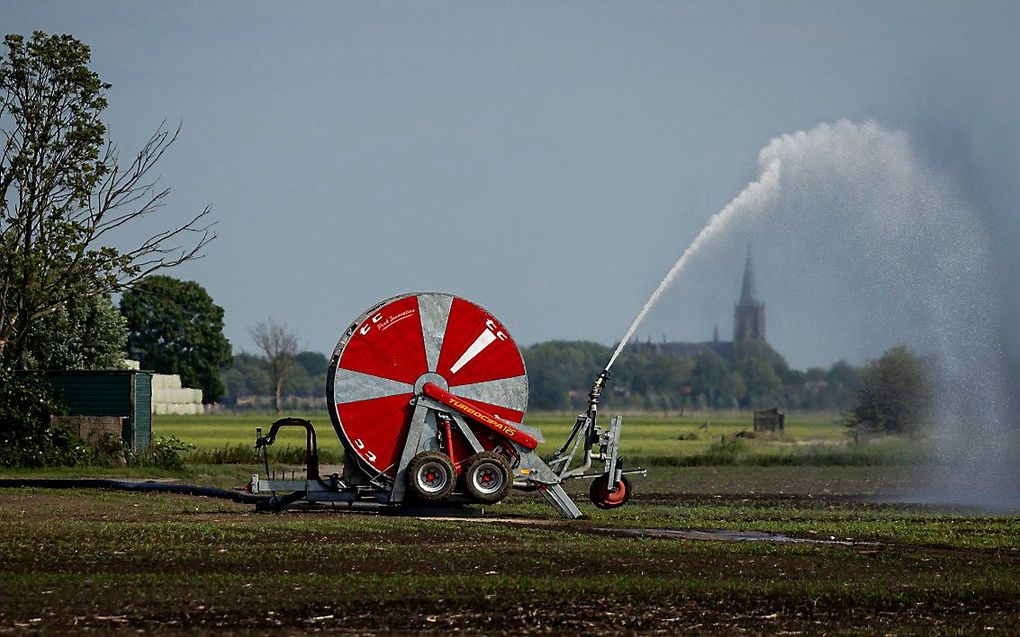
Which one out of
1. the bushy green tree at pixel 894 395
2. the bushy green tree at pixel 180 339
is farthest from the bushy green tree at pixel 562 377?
the bushy green tree at pixel 180 339

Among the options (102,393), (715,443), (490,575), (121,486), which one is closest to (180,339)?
(715,443)

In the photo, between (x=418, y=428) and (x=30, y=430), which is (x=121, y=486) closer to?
(x=30, y=430)

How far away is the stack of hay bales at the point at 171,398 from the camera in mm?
122938

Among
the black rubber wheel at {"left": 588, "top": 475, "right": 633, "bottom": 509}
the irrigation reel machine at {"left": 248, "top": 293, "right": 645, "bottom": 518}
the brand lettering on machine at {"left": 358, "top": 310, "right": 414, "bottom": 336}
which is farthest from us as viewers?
the black rubber wheel at {"left": 588, "top": 475, "right": 633, "bottom": 509}

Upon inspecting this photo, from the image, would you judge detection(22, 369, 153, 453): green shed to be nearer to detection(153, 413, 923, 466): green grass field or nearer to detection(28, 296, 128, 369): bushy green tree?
detection(153, 413, 923, 466): green grass field

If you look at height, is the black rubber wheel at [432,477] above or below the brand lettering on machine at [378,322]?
below

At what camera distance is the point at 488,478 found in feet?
102

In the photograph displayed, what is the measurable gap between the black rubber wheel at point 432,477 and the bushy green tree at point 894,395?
19.1 m

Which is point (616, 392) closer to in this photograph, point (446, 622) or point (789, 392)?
point (789, 392)

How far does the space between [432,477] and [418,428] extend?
989 mm

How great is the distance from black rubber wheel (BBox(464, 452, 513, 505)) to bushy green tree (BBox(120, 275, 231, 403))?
127953 mm

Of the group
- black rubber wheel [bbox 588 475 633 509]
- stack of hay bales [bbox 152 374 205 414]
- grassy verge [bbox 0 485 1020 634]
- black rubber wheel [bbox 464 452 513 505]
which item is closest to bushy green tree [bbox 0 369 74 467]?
grassy verge [bbox 0 485 1020 634]

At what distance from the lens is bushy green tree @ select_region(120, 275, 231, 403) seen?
157625 mm

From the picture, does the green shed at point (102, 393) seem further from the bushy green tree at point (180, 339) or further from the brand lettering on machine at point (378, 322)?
the bushy green tree at point (180, 339)
